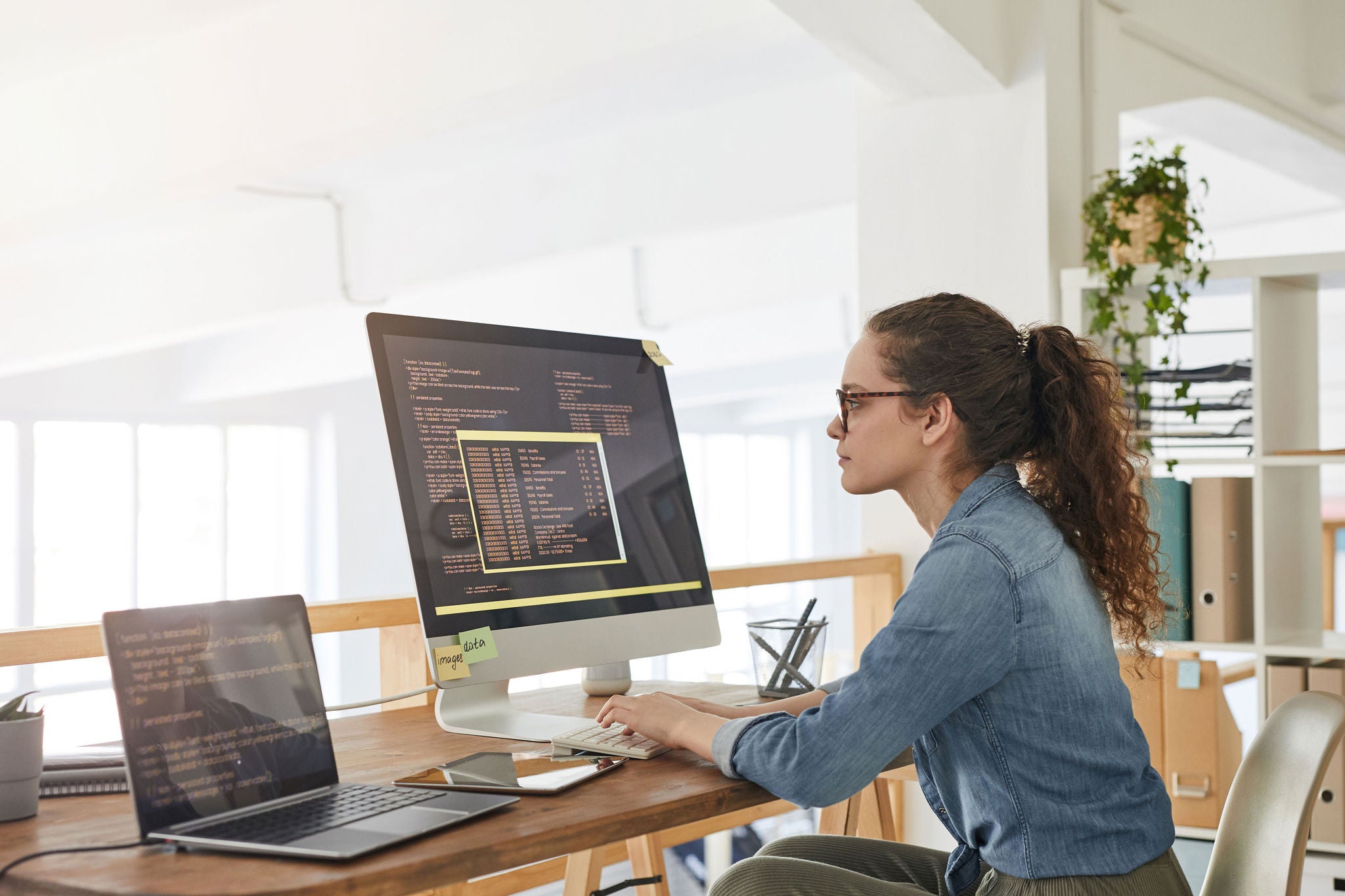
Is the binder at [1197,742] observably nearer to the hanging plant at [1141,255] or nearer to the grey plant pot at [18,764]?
the hanging plant at [1141,255]

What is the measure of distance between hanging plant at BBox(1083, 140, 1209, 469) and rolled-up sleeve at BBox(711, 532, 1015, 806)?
165cm

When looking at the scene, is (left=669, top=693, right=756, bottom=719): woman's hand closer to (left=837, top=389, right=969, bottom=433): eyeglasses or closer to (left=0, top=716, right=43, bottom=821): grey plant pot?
(left=837, top=389, right=969, bottom=433): eyeglasses

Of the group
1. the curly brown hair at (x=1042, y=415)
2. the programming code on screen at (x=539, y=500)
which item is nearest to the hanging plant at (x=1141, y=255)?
the curly brown hair at (x=1042, y=415)

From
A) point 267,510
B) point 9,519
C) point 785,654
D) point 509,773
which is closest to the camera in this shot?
point 509,773

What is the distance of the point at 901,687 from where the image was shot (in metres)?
1.18

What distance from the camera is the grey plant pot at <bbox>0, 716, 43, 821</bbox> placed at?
1104mm

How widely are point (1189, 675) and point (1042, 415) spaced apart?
152 cm

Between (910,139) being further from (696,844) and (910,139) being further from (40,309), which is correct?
(696,844)

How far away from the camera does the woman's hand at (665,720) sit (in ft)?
4.24

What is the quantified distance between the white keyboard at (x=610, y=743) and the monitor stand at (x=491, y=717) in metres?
0.07

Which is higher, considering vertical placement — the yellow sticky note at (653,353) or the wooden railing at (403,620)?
the yellow sticky note at (653,353)

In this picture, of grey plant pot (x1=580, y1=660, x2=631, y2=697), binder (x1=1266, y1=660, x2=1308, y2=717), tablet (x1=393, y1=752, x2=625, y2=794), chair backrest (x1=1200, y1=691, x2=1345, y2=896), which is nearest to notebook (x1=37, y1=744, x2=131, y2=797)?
tablet (x1=393, y1=752, x2=625, y2=794)

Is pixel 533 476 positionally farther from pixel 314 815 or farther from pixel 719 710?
pixel 314 815

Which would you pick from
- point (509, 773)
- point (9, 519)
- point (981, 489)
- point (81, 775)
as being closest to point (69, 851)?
point (81, 775)
